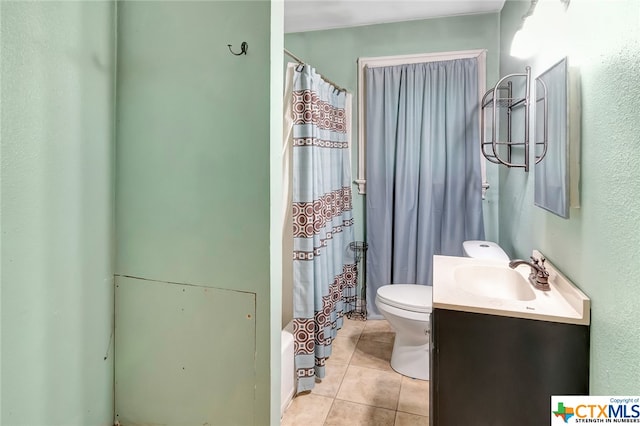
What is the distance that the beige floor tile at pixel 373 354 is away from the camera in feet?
7.67

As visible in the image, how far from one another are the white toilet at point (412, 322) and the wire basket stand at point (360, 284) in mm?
789

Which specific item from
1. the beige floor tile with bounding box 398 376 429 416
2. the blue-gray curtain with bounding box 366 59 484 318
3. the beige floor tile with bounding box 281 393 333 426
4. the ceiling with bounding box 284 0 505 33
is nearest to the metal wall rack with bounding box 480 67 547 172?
the blue-gray curtain with bounding box 366 59 484 318

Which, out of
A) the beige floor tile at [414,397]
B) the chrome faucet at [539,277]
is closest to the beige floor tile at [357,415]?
the beige floor tile at [414,397]

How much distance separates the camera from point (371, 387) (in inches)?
82.2

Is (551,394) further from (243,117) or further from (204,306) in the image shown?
(243,117)

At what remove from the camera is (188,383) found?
1.21 metres

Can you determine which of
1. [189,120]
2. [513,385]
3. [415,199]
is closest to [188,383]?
[189,120]

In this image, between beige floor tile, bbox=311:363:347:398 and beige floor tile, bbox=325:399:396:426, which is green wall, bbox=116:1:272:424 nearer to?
beige floor tile, bbox=325:399:396:426

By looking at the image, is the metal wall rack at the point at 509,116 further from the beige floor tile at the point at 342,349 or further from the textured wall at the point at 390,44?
the beige floor tile at the point at 342,349

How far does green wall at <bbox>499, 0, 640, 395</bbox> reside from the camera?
2.94ft

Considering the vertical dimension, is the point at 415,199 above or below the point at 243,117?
below

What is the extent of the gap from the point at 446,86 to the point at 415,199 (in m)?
0.93

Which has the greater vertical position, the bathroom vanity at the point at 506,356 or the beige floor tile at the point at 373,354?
the bathroom vanity at the point at 506,356

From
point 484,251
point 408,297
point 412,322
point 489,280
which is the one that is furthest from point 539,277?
point 408,297
